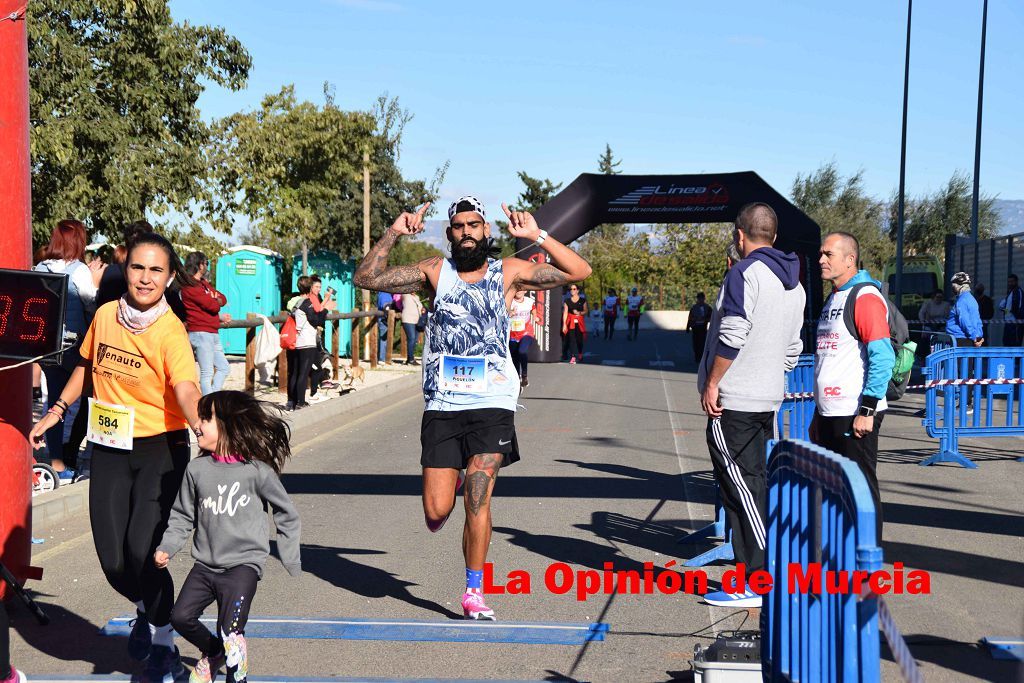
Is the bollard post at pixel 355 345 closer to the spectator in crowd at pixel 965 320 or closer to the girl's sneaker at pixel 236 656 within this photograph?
the spectator in crowd at pixel 965 320

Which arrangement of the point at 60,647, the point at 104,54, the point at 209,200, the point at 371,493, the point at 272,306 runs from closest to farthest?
the point at 60,647
the point at 371,493
the point at 104,54
the point at 209,200
the point at 272,306

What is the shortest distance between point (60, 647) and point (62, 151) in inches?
370

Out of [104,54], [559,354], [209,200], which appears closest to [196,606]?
[104,54]

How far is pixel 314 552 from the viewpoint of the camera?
7.18 meters

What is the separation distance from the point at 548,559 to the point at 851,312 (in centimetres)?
224

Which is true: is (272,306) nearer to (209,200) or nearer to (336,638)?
(209,200)

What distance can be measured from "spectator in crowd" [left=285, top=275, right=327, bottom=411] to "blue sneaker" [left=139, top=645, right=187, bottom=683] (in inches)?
395

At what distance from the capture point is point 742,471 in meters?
5.92

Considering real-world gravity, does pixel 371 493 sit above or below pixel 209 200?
below

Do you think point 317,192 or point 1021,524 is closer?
point 1021,524

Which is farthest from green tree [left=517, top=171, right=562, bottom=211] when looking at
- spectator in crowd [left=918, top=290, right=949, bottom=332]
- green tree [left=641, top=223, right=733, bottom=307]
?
spectator in crowd [left=918, top=290, right=949, bottom=332]

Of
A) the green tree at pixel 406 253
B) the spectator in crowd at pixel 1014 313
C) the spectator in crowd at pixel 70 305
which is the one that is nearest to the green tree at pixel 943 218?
the green tree at pixel 406 253

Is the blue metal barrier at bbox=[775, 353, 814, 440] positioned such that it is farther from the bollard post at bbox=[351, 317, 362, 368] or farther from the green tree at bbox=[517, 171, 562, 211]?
the green tree at bbox=[517, 171, 562, 211]

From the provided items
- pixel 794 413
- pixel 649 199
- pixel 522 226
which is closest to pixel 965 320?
pixel 794 413
